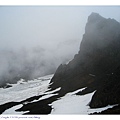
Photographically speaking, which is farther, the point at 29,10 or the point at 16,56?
the point at 16,56

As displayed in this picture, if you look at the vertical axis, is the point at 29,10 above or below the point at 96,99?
above

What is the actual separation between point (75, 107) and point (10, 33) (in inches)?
217

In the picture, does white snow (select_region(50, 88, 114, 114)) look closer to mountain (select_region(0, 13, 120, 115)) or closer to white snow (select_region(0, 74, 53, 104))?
mountain (select_region(0, 13, 120, 115))

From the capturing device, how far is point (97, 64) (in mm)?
19047

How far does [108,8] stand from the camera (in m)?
11.0

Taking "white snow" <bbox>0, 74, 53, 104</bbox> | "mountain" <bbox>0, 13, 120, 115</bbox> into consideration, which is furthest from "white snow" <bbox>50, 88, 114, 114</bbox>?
"white snow" <bbox>0, 74, 53, 104</bbox>

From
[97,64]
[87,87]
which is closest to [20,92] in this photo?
[97,64]

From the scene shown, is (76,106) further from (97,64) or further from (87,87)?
(97,64)

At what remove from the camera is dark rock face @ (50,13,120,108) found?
1391 cm

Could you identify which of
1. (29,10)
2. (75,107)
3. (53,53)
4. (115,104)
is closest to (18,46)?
(53,53)

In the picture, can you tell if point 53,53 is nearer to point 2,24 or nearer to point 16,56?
point 16,56

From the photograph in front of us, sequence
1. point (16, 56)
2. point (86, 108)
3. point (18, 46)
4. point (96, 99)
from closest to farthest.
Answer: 1. point (86, 108)
2. point (96, 99)
3. point (18, 46)
4. point (16, 56)
